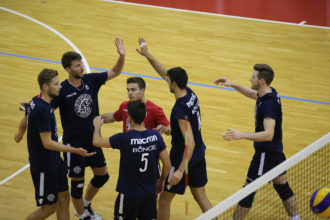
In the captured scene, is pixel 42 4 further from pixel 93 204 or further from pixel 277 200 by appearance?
pixel 277 200

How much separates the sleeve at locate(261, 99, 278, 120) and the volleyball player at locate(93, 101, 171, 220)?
64.0 inches

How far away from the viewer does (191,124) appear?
7660 mm

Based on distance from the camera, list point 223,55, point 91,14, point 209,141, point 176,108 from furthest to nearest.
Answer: point 91,14, point 223,55, point 209,141, point 176,108

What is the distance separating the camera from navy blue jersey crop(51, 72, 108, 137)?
8.02m

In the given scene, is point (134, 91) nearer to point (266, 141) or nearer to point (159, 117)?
point (159, 117)

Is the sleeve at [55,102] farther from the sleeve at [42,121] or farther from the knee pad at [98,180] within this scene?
the knee pad at [98,180]

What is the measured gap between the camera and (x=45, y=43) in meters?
15.7

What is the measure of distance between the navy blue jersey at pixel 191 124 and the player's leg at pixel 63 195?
153 centimetres

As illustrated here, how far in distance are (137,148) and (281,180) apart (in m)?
2.51

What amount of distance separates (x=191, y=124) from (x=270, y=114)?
1.08 m

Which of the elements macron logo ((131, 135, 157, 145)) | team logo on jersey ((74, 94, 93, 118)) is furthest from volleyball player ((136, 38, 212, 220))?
team logo on jersey ((74, 94, 93, 118))

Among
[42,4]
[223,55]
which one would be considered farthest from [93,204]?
[42,4]

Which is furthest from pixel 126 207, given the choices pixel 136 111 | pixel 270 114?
pixel 270 114

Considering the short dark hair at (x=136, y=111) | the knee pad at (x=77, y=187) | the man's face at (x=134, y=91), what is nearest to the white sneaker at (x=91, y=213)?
the knee pad at (x=77, y=187)
